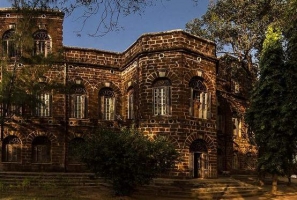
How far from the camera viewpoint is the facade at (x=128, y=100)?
824 inches

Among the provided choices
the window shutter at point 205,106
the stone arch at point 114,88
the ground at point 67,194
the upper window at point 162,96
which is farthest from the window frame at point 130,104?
the ground at point 67,194

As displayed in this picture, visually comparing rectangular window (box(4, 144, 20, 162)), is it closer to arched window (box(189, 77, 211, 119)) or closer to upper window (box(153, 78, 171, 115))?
upper window (box(153, 78, 171, 115))

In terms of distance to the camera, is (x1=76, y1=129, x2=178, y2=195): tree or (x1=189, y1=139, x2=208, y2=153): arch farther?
(x1=189, y1=139, x2=208, y2=153): arch

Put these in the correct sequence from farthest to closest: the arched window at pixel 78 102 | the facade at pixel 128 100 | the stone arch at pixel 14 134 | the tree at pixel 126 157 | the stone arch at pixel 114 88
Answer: the stone arch at pixel 114 88, the arched window at pixel 78 102, the stone arch at pixel 14 134, the facade at pixel 128 100, the tree at pixel 126 157

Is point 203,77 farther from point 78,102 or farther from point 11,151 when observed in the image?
point 11,151

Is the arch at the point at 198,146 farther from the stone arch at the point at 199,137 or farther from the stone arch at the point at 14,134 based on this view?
the stone arch at the point at 14,134

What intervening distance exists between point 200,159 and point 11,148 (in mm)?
11528

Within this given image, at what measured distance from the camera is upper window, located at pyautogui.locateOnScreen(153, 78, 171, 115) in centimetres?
2111

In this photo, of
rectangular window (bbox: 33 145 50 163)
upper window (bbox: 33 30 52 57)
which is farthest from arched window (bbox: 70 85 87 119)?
upper window (bbox: 33 30 52 57)

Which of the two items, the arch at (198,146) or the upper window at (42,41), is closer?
the arch at (198,146)

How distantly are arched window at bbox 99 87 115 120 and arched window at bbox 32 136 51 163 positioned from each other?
4.00m

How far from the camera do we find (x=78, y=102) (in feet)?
82.3

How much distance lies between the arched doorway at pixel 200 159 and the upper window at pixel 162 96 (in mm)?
2464

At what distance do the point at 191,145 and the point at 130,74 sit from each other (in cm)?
606
